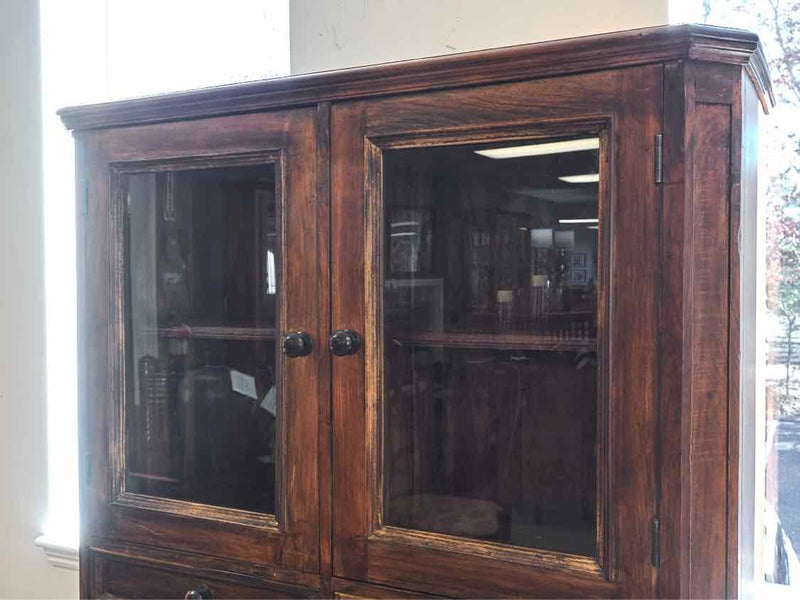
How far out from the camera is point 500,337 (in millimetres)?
856

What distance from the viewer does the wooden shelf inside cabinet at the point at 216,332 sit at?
3.19 ft

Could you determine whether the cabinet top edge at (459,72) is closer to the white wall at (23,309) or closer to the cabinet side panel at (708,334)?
the cabinet side panel at (708,334)

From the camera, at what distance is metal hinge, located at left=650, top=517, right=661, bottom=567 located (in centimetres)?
75

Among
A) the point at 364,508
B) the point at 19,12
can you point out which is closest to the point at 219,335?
the point at 364,508

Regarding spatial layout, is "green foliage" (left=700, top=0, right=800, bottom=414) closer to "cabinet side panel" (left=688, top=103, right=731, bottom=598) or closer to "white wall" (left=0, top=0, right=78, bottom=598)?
"cabinet side panel" (left=688, top=103, right=731, bottom=598)

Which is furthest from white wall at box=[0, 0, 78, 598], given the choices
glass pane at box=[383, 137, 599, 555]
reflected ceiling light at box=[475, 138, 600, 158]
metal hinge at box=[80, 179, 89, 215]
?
reflected ceiling light at box=[475, 138, 600, 158]

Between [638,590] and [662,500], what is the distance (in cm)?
10

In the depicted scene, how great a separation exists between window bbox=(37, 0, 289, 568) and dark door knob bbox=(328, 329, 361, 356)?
0.85m

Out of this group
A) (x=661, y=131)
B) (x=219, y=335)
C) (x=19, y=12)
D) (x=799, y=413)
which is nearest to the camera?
(x=661, y=131)

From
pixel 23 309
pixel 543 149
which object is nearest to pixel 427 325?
pixel 543 149

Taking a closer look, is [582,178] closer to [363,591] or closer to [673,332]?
[673,332]

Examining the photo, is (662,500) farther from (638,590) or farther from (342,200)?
(342,200)

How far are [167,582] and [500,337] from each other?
0.57 meters

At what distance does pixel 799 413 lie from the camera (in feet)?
3.81
